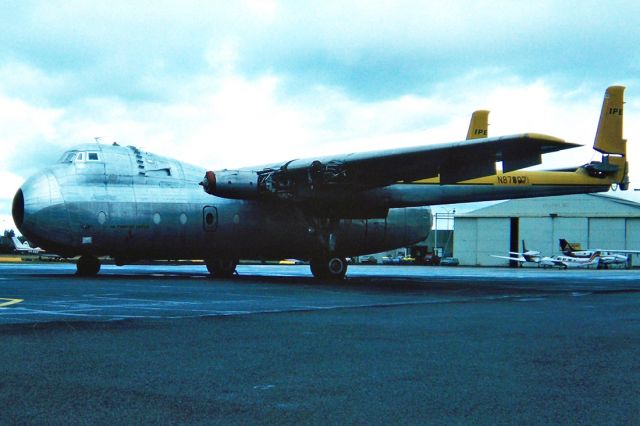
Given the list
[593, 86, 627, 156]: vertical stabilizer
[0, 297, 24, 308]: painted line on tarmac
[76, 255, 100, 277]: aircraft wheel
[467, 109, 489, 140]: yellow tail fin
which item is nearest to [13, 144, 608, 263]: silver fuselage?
[76, 255, 100, 277]: aircraft wheel

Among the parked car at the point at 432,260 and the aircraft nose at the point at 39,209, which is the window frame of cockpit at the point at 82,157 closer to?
the aircraft nose at the point at 39,209

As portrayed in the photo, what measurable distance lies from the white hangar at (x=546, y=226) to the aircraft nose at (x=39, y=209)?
7369 cm

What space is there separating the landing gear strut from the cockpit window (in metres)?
11.0

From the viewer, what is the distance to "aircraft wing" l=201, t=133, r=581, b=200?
2073 centimetres

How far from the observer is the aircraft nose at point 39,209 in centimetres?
2505

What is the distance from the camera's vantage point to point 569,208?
3524 inches

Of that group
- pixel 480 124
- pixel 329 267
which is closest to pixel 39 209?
pixel 329 267

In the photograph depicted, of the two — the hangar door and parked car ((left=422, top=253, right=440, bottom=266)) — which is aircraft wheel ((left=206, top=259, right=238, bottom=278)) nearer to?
parked car ((left=422, top=253, right=440, bottom=266))

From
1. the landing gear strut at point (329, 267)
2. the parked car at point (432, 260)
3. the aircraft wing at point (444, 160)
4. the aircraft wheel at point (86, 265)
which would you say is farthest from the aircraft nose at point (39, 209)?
the parked car at point (432, 260)

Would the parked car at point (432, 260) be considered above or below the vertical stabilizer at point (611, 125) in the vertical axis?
below

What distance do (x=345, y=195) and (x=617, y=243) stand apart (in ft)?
230

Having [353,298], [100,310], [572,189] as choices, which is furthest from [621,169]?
[100,310]

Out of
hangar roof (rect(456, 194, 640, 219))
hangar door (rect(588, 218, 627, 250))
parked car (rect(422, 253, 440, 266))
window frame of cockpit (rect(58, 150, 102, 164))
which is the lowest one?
parked car (rect(422, 253, 440, 266))

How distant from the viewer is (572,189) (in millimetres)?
30125
